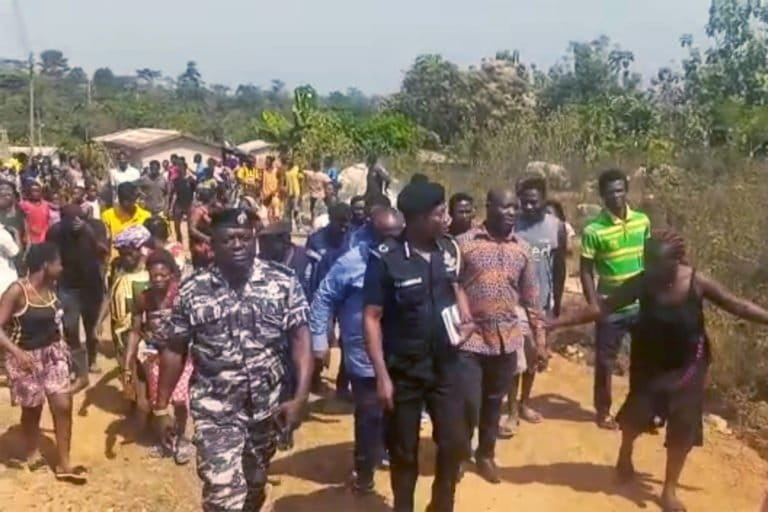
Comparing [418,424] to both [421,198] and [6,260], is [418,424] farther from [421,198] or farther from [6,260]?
[6,260]

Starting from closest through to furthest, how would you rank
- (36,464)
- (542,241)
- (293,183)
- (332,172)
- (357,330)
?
(357,330) → (36,464) → (542,241) → (293,183) → (332,172)

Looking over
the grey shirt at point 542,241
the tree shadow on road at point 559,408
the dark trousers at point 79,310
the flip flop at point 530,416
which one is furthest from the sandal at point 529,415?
the dark trousers at point 79,310

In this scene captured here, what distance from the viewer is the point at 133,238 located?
748 centimetres

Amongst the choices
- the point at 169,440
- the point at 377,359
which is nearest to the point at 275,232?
the point at 169,440

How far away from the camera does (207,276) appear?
4750mm

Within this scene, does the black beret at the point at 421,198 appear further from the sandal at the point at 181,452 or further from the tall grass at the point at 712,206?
the tall grass at the point at 712,206

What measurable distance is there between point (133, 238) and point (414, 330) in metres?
2.97

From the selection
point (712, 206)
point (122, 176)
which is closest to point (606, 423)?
point (712, 206)

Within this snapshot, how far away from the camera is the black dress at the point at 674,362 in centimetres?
584

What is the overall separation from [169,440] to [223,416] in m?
2.62

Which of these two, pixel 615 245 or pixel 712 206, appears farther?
pixel 712 206

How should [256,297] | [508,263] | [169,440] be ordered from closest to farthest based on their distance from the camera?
[256,297] < [508,263] < [169,440]

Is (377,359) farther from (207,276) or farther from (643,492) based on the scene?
(643,492)

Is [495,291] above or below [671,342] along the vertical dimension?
above
